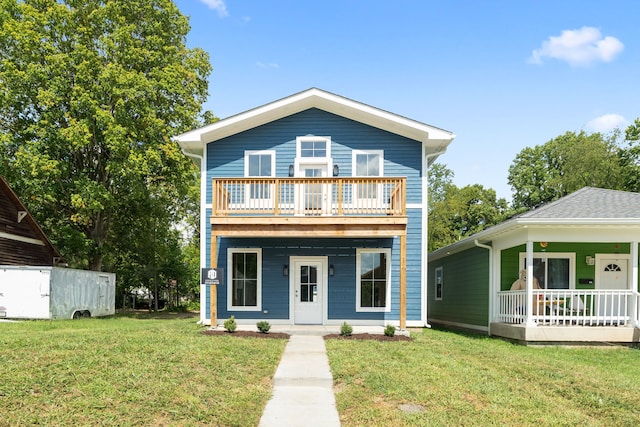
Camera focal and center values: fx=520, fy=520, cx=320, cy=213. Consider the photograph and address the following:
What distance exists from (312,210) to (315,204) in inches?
25.2

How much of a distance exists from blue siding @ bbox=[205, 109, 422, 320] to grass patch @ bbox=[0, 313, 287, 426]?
200 inches

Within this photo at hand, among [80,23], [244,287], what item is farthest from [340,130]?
[80,23]

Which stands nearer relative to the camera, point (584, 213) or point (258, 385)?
point (258, 385)

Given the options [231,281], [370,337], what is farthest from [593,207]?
[231,281]

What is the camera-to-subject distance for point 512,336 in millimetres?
12391

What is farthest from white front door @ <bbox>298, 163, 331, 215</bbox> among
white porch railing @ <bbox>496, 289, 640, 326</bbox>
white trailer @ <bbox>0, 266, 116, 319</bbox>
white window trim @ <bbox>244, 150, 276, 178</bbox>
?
white trailer @ <bbox>0, 266, 116, 319</bbox>

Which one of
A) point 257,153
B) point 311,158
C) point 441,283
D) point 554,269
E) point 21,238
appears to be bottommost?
point 441,283

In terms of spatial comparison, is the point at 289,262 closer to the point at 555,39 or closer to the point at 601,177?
the point at 555,39

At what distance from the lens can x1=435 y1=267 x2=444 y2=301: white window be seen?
19.6 m

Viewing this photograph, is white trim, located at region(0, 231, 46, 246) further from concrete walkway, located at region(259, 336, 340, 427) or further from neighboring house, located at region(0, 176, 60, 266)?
concrete walkway, located at region(259, 336, 340, 427)

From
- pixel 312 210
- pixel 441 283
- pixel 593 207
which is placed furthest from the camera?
pixel 441 283

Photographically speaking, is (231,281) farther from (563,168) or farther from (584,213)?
(563,168)

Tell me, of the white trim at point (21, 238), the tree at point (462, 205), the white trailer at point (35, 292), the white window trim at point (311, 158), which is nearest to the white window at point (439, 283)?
the white window trim at point (311, 158)

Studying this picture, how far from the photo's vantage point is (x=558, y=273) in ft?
45.8
